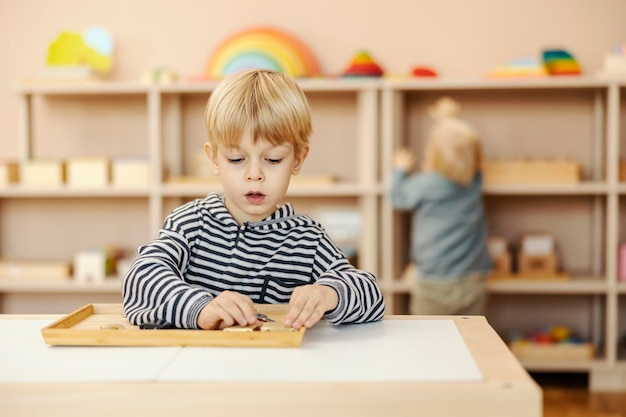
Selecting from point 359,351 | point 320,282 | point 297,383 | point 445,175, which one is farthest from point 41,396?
point 445,175

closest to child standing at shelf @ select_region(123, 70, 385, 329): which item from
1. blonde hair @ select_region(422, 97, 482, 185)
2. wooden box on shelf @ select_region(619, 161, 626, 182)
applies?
blonde hair @ select_region(422, 97, 482, 185)

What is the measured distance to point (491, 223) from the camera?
12.7ft

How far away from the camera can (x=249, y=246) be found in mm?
1406

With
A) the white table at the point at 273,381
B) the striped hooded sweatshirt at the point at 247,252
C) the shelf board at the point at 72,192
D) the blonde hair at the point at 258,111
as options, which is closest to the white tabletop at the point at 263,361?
the white table at the point at 273,381

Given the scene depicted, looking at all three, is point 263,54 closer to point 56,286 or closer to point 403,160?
point 403,160

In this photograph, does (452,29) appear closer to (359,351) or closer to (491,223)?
(491,223)

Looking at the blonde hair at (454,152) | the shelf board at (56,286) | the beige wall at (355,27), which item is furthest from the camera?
the beige wall at (355,27)

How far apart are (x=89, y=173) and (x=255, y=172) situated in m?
2.49

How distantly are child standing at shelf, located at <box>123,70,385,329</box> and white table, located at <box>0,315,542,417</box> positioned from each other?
0.45 feet

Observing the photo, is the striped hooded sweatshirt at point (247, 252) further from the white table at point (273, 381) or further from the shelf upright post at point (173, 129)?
the shelf upright post at point (173, 129)

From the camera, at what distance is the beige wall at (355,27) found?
374 centimetres

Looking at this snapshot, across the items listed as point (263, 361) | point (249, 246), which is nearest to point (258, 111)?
point (249, 246)

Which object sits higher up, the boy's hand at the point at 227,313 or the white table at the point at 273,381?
the boy's hand at the point at 227,313

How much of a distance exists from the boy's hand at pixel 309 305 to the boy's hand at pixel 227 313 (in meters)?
0.05
